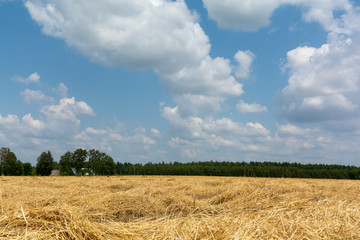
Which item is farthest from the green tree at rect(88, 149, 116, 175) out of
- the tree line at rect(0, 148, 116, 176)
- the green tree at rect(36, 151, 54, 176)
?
the green tree at rect(36, 151, 54, 176)

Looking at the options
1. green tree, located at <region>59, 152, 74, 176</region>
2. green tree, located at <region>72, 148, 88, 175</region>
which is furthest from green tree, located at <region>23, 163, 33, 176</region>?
green tree, located at <region>72, 148, 88, 175</region>

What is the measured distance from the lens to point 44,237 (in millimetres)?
2855

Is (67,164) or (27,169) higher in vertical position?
(67,164)

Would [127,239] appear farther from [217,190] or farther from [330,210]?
[217,190]

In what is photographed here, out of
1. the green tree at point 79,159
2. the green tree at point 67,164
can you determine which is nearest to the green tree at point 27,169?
the green tree at point 67,164

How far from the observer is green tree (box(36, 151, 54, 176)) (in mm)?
62469

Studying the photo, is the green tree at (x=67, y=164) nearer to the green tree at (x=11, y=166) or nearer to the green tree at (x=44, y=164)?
the green tree at (x=44, y=164)

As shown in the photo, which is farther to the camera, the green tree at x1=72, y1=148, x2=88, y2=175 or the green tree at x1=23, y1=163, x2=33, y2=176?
the green tree at x1=23, y1=163, x2=33, y2=176

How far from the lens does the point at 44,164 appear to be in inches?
2469

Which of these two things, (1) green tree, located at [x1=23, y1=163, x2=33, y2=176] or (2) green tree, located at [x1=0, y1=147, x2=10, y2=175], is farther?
(1) green tree, located at [x1=23, y1=163, x2=33, y2=176]

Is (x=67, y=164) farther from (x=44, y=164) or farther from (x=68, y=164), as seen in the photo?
(x=44, y=164)

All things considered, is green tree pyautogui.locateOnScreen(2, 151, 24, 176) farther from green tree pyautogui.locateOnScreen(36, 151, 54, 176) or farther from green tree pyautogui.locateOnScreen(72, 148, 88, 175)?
green tree pyautogui.locateOnScreen(72, 148, 88, 175)

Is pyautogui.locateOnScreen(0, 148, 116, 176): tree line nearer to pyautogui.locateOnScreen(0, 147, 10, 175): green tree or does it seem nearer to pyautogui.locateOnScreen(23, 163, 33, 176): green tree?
pyautogui.locateOnScreen(0, 147, 10, 175): green tree

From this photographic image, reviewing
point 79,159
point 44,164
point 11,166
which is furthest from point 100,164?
point 11,166
